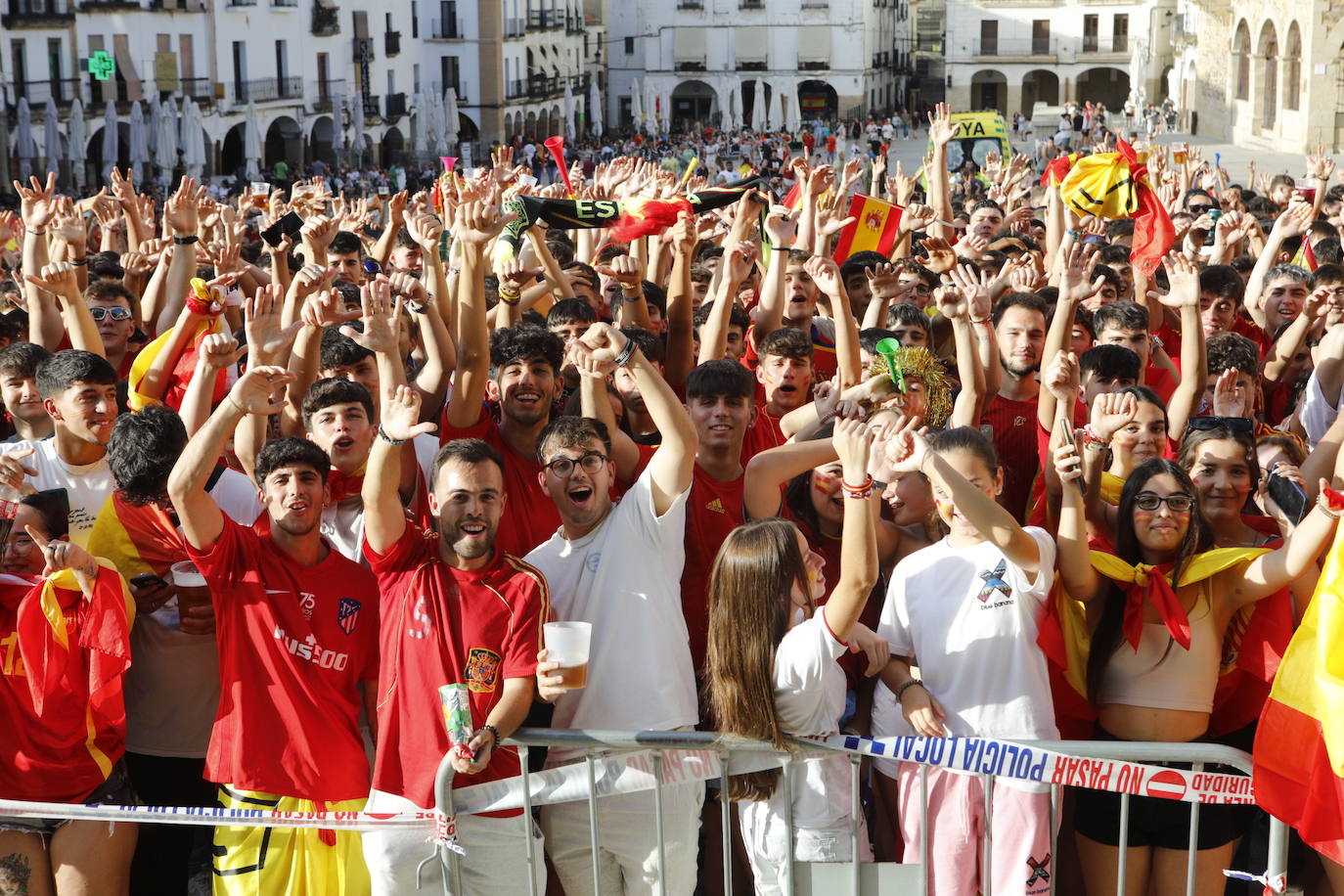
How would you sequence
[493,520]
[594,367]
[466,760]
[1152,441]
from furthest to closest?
[1152,441], [594,367], [493,520], [466,760]

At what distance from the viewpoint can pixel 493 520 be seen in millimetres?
4328

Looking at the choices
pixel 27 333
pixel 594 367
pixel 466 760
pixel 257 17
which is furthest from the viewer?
pixel 257 17

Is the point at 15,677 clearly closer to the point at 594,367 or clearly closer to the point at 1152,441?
the point at 594,367

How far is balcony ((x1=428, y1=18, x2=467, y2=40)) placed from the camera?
58219mm

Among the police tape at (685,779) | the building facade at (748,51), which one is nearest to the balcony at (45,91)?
the police tape at (685,779)

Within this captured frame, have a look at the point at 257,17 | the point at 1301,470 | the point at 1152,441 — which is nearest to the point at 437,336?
the point at 1152,441

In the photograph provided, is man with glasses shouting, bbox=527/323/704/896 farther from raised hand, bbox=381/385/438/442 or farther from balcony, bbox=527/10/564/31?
balcony, bbox=527/10/564/31

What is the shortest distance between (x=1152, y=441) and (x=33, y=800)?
3802 millimetres

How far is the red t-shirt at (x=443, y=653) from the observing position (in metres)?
4.16

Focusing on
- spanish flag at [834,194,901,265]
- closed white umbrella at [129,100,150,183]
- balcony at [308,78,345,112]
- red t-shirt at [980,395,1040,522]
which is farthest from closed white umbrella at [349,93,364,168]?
red t-shirt at [980,395,1040,522]

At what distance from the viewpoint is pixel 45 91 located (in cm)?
3544

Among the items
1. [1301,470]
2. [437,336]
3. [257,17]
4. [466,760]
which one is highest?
[257,17]

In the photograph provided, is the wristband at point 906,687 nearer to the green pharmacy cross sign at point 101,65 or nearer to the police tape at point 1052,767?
the police tape at point 1052,767

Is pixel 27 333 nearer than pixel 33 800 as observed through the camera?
No
